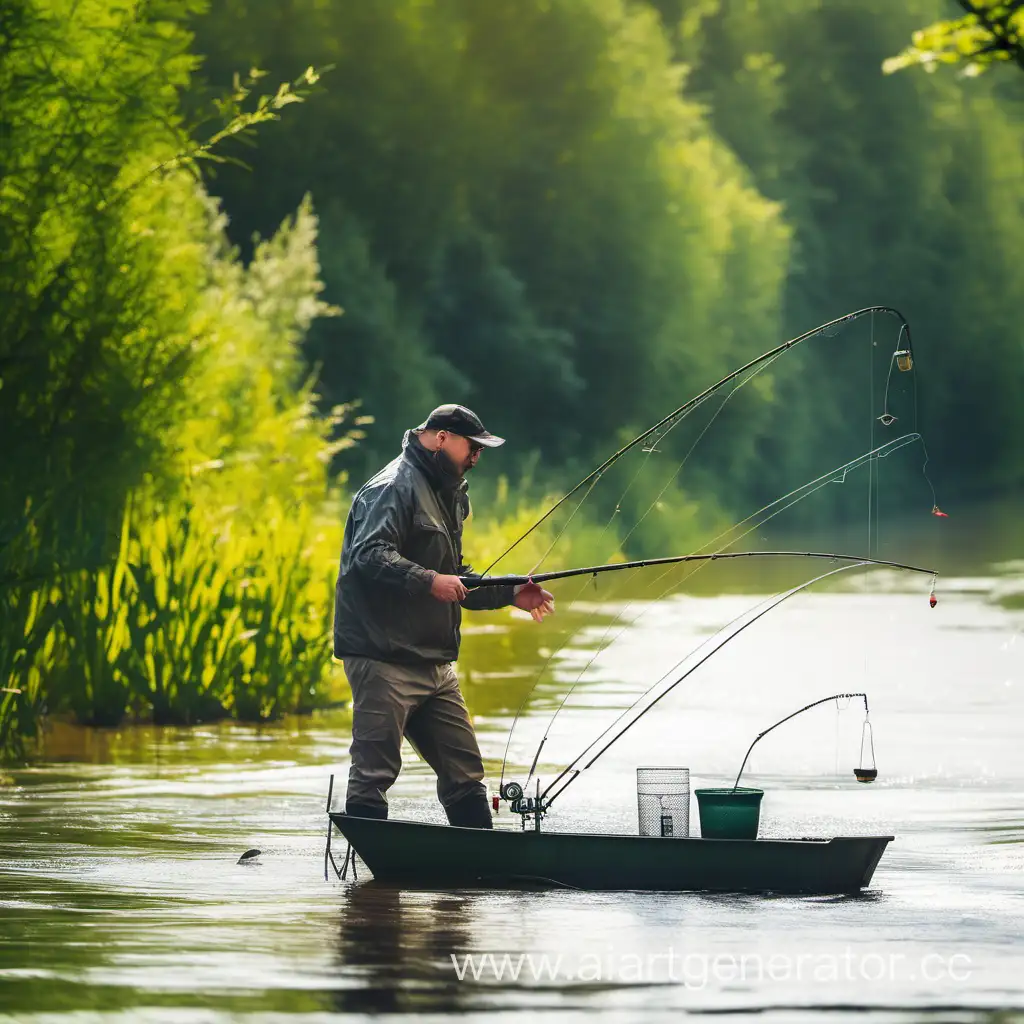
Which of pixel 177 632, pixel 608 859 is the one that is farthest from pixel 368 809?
pixel 177 632

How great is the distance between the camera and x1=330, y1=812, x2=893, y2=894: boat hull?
870cm

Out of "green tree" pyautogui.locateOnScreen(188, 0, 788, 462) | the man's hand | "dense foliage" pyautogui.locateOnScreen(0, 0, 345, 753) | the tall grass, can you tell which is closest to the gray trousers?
the man's hand

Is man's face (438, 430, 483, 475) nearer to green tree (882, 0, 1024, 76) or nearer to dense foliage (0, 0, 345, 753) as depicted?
dense foliage (0, 0, 345, 753)

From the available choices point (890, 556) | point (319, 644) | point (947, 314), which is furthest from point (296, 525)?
point (947, 314)

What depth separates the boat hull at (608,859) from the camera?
28.6 feet

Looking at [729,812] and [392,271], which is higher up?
[392,271]

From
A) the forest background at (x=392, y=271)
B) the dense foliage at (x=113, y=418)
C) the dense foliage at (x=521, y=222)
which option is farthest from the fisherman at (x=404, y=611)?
the dense foliage at (x=521, y=222)

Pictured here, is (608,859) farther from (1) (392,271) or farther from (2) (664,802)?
(1) (392,271)

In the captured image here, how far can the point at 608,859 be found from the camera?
8852 millimetres

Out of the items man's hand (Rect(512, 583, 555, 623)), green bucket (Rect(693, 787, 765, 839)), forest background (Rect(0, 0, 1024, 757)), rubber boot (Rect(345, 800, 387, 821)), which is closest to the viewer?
green bucket (Rect(693, 787, 765, 839))

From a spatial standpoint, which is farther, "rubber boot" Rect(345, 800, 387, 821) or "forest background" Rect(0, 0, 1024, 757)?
"forest background" Rect(0, 0, 1024, 757)

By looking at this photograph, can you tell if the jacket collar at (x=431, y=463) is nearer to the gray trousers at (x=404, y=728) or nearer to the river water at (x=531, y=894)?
the gray trousers at (x=404, y=728)

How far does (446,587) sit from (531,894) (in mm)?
1179

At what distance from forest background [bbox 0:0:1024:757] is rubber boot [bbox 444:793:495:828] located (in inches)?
160
